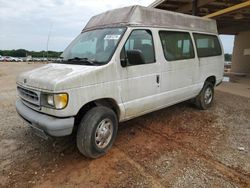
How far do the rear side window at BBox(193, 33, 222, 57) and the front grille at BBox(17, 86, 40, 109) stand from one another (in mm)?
3974

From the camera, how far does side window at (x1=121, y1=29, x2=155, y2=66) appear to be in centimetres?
376

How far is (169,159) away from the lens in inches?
139

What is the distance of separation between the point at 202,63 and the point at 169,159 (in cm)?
306

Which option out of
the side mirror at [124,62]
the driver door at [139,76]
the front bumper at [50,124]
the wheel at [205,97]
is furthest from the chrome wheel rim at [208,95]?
the front bumper at [50,124]

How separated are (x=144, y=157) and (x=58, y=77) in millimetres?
1815

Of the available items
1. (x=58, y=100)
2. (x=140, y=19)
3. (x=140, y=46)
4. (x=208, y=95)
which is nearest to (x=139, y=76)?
(x=140, y=46)

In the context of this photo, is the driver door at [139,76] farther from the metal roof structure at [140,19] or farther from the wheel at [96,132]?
the wheel at [96,132]

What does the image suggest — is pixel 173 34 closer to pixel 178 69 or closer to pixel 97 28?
pixel 178 69

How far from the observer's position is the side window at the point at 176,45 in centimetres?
457

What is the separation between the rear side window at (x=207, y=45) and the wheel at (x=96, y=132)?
318 cm

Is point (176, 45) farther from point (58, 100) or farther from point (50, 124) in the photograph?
point (50, 124)

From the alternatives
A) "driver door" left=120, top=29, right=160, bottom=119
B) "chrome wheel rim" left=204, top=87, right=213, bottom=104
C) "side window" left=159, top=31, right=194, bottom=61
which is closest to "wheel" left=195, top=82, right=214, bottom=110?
"chrome wheel rim" left=204, top=87, right=213, bottom=104

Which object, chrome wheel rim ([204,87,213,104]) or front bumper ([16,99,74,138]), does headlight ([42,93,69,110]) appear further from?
chrome wheel rim ([204,87,213,104])

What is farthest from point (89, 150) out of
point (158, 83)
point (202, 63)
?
point (202, 63)
